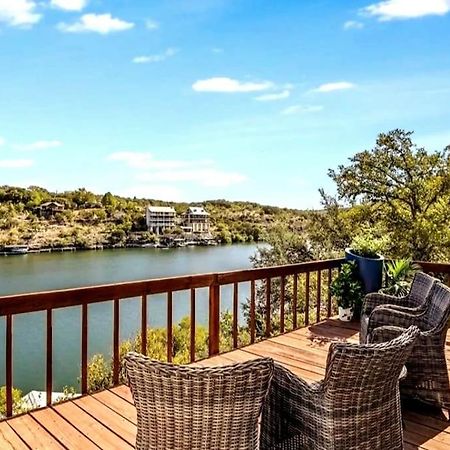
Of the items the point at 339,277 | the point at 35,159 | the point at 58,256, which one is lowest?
the point at 58,256

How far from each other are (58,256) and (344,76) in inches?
657

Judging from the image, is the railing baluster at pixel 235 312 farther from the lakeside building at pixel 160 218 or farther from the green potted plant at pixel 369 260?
the lakeside building at pixel 160 218

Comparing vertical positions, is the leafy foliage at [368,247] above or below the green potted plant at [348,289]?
above

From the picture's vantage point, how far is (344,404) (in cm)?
206

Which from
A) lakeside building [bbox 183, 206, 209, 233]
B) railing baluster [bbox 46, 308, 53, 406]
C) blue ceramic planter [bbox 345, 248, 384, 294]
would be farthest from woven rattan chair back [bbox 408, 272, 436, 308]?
lakeside building [bbox 183, 206, 209, 233]

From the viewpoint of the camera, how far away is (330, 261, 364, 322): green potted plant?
5617 mm

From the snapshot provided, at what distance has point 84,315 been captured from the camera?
340cm

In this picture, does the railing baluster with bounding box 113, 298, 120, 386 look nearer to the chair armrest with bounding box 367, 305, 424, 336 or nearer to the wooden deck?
the wooden deck

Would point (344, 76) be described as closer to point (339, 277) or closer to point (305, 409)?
point (339, 277)

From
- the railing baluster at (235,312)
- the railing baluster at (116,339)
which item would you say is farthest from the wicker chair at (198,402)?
the railing baluster at (235,312)

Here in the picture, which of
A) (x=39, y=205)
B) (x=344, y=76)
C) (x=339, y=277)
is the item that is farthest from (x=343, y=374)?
(x=39, y=205)

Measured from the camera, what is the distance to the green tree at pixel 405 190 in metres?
12.0

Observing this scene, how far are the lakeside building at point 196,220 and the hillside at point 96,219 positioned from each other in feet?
1.20

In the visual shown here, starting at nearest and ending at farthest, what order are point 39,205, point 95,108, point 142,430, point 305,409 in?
point 142,430 < point 305,409 < point 95,108 < point 39,205
